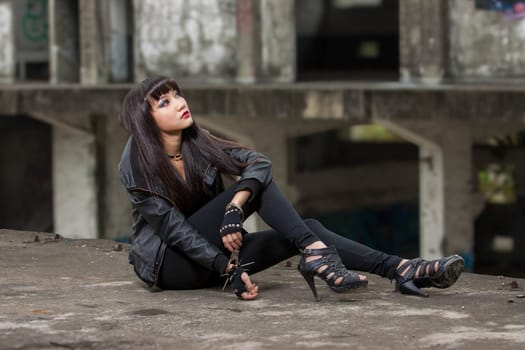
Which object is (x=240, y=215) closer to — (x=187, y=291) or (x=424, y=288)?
(x=187, y=291)

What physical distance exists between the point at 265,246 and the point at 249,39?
12615mm

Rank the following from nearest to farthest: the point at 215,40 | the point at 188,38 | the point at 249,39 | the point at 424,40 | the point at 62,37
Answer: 1. the point at 424,40
2. the point at 249,39
3. the point at 215,40
4. the point at 188,38
5. the point at 62,37

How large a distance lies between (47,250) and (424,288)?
2.53m

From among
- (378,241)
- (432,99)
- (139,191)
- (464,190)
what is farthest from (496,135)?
(139,191)

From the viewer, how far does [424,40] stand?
17.6m

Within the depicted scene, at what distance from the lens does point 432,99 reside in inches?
631

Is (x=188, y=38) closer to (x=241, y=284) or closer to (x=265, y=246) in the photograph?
(x=265, y=246)

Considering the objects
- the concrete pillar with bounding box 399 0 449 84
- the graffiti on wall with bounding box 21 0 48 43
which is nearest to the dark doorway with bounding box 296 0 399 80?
the graffiti on wall with bounding box 21 0 48 43

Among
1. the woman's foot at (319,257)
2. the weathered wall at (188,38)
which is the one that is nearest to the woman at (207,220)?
the woman's foot at (319,257)

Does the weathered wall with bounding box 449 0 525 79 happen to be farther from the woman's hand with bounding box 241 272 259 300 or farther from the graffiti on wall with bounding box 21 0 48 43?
the woman's hand with bounding box 241 272 259 300

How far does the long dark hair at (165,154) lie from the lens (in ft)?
21.2

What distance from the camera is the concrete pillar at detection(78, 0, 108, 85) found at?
1981 centimetres

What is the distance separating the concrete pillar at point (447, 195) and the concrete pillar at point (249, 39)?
2.71 m

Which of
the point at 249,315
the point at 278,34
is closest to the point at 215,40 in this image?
the point at 278,34
